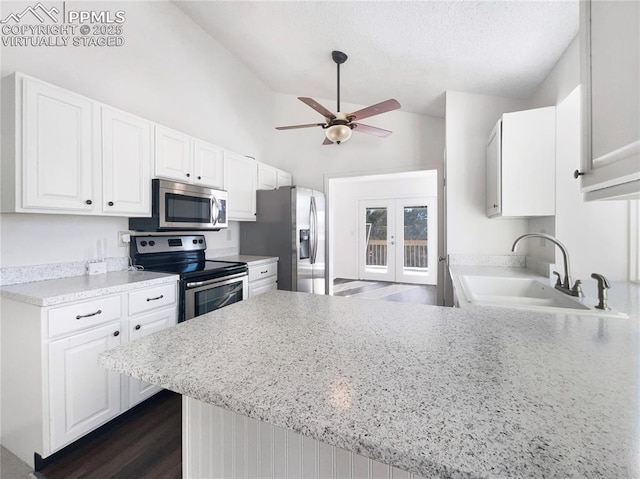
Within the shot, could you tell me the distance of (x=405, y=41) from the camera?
7.24 feet

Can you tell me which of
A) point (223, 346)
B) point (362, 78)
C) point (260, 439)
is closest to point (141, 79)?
point (362, 78)

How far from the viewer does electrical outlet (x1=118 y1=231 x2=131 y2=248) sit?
2326 mm

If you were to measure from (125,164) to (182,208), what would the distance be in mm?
544

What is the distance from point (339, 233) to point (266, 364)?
6.50 metres

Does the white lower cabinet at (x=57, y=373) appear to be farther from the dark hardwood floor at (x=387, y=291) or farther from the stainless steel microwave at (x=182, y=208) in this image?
the dark hardwood floor at (x=387, y=291)

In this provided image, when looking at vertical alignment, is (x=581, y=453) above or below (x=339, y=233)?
below

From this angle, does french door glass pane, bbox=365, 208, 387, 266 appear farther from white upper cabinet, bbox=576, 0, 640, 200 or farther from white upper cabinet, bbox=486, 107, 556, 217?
white upper cabinet, bbox=576, 0, 640, 200

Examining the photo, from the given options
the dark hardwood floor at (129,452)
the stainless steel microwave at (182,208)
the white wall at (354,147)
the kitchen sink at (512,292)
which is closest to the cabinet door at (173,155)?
the stainless steel microwave at (182,208)

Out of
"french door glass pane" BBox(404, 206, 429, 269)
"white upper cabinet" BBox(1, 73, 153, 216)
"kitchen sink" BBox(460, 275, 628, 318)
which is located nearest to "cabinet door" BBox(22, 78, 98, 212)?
"white upper cabinet" BBox(1, 73, 153, 216)

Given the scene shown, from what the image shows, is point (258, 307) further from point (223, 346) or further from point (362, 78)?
point (362, 78)

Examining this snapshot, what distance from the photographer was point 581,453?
41 centimetres

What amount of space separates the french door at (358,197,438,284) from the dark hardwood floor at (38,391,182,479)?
538 centimetres

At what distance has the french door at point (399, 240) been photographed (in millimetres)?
6289

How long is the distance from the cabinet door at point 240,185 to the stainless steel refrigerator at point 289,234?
0.47 feet
